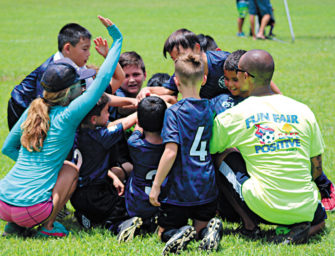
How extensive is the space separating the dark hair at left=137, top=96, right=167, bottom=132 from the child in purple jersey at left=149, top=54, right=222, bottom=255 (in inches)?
8.7

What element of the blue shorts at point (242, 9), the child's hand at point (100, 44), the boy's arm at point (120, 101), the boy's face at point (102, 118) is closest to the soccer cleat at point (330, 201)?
the boy's arm at point (120, 101)

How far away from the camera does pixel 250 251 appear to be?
11.8ft

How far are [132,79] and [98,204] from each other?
1.71 meters

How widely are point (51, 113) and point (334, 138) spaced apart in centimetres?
442

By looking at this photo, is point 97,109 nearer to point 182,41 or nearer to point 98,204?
point 98,204

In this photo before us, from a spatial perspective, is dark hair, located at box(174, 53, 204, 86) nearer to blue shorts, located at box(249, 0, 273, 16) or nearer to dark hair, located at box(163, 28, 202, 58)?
dark hair, located at box(163, 28, 202, 58)

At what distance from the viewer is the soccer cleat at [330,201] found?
4.50 metres

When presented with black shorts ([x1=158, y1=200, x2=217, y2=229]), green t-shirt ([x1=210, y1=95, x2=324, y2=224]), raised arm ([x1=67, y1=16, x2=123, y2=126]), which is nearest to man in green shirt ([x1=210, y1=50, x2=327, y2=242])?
green t-shirt ([x1=210, y1=95, x2=324, y2=224])

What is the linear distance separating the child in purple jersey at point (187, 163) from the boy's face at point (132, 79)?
1.56 m

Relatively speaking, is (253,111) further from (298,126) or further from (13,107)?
(13,107)

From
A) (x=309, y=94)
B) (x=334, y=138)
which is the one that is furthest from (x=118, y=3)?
(x=334, y=138)

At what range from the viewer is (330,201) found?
4527 mm

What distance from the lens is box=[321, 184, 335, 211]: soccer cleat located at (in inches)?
177

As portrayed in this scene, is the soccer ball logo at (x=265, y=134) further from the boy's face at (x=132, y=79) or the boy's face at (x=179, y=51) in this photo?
the boy's face at (x=132, y=79)
